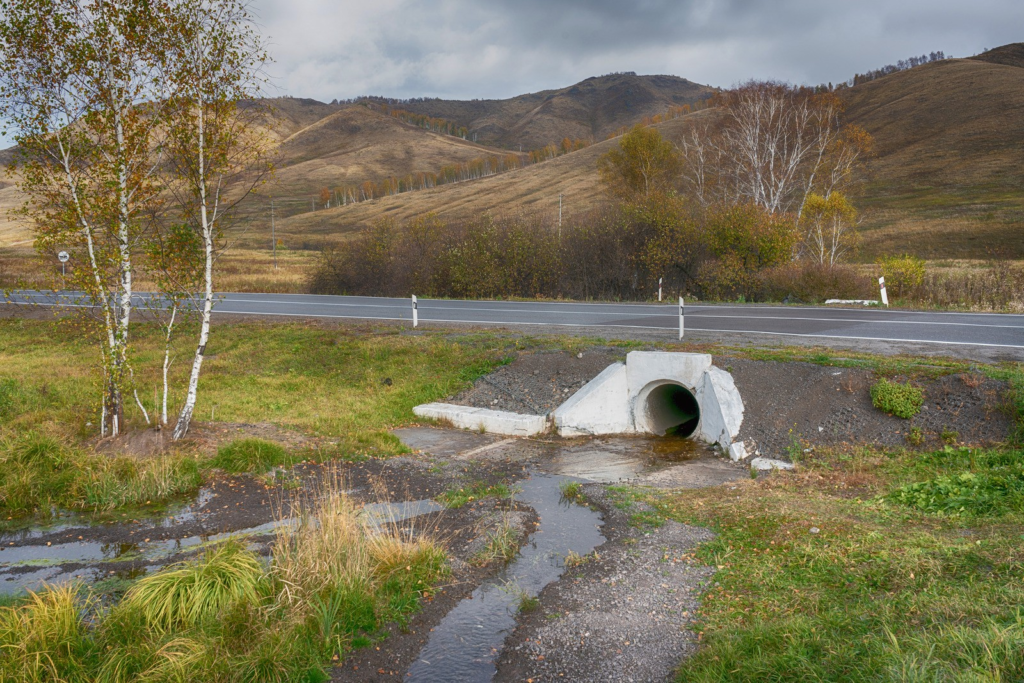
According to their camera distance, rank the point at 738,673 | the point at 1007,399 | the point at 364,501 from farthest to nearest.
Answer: the point at 1007,399 → the point at 364,501 → the point at 738,673

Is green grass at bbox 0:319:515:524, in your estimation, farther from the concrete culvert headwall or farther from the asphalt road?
the concrete culvert headwall

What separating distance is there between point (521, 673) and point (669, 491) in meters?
4.51

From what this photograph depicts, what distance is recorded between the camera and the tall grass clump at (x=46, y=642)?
17.4ft

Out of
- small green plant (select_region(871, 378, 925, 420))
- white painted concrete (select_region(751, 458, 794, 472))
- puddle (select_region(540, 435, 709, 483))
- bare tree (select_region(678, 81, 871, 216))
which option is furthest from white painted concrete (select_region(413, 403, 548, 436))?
bare tree (select_region(678, 81, 871, 216))

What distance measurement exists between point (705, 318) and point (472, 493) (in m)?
11.7

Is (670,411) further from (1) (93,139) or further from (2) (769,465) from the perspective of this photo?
(1) (93,139)

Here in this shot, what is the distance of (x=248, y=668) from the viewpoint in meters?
5.46

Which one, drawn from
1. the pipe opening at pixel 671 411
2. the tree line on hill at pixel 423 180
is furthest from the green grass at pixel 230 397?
the tree line on hill at pixel 423 180

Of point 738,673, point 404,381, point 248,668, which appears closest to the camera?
point 738,673

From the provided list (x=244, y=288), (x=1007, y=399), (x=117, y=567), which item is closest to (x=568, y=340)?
(x=1007, y=399)

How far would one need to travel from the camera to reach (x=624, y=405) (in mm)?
13594

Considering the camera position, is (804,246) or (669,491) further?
(804,246)

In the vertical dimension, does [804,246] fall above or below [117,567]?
above

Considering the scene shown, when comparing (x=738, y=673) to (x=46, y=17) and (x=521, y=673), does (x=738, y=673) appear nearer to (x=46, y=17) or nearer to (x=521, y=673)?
(x=521, y=673)
